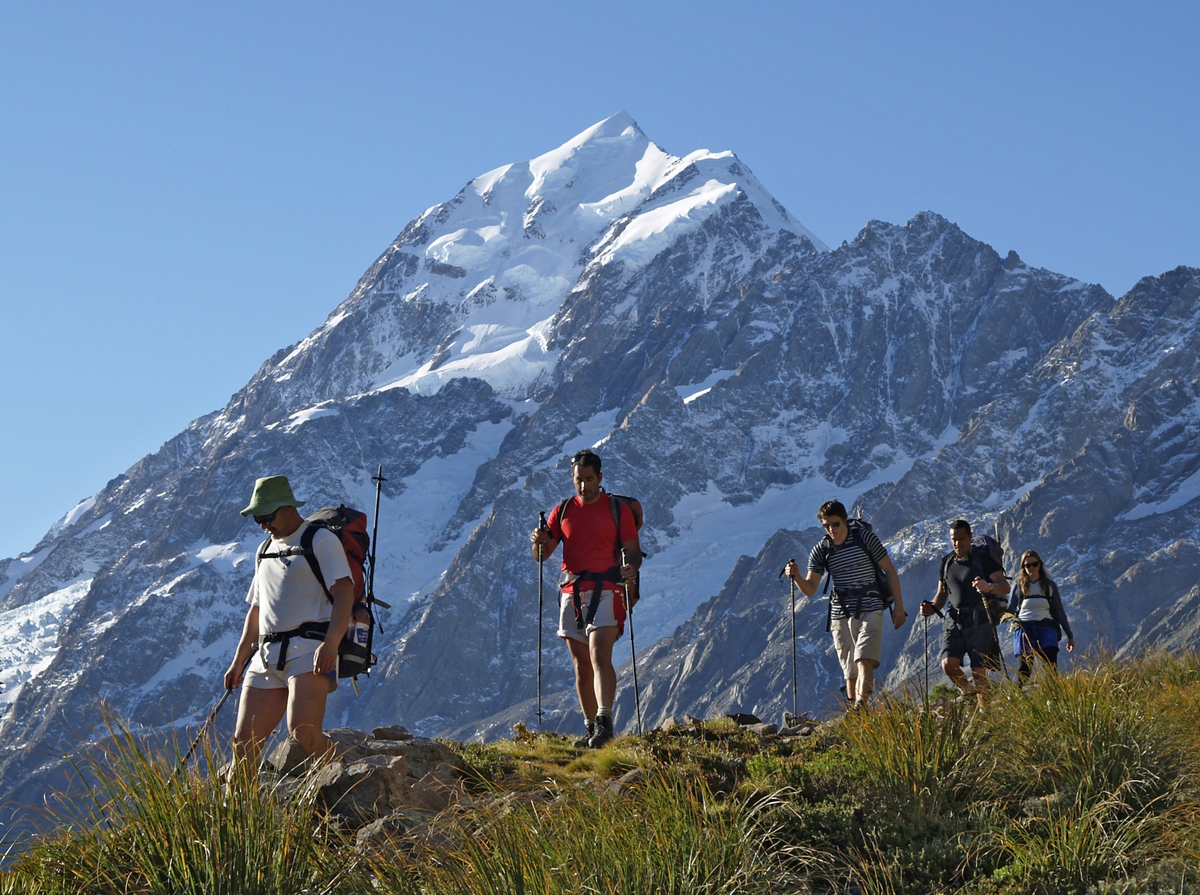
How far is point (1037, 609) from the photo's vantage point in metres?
13.4

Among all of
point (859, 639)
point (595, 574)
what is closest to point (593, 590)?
point (595, 574)

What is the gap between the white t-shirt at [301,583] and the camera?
7.98m

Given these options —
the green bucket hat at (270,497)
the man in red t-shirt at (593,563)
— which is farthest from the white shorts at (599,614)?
the green bucket hat at (270,497)

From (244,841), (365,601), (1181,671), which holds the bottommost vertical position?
(1181,671)

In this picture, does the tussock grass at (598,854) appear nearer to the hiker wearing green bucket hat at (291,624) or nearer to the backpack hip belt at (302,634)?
the hiker wearing green bucket hat at (291,624)

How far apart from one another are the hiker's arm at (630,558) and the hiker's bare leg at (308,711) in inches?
134

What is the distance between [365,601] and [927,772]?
4498 millimetres

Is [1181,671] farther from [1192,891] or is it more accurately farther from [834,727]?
[1192,891]

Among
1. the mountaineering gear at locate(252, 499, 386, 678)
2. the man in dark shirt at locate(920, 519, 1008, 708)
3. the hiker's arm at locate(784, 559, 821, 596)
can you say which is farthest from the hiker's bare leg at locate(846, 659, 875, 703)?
the mountaineering gear at locate(252, 499, 386, 678)

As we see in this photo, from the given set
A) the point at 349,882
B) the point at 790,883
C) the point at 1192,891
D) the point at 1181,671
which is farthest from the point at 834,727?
the point at 1181,671

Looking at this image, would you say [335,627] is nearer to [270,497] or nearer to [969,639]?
[270,497]

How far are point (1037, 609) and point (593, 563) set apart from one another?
17.3 feet

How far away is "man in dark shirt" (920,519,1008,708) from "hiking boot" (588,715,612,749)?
3.93 metres

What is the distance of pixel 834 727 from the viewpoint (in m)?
8.74
